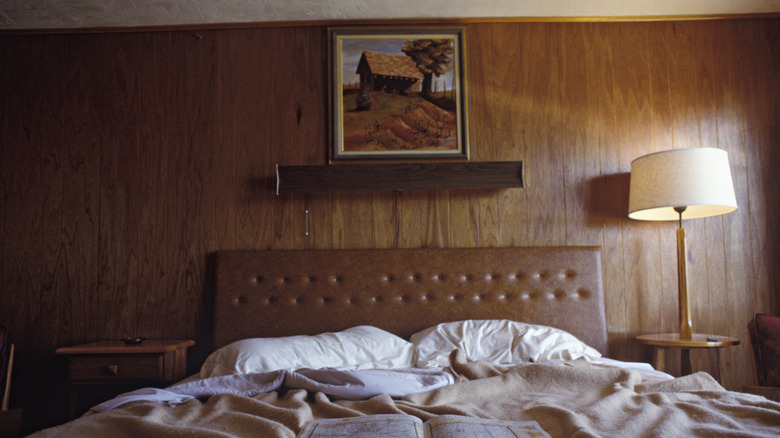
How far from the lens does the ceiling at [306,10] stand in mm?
2752

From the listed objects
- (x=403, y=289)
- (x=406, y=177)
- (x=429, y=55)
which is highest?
(x=429, y=55)

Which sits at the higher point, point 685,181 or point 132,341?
point 685,181

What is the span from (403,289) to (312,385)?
1111 millimetres

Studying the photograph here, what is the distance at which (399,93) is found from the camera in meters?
2.91

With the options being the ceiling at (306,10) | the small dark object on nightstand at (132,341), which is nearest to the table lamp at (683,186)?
the ceiling at (306,10)

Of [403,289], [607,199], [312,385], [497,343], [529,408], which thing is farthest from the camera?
[607,199]

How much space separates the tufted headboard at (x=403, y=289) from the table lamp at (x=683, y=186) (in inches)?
14.3

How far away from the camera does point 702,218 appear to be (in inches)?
113

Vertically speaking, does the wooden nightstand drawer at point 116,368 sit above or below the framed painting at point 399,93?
below

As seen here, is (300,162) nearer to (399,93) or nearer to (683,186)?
(399,93)

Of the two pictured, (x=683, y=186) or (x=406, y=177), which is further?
(x=406, y=177)

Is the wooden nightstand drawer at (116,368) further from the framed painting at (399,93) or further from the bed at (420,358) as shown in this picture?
the framed painting at (399,93)

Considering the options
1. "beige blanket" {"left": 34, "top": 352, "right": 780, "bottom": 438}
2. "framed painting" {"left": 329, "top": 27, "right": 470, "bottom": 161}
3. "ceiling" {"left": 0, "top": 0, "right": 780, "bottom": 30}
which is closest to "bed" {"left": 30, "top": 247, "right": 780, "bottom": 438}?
"beige blanket" {"left": 34, "top": 352, "right": 780, "bottom": 438}

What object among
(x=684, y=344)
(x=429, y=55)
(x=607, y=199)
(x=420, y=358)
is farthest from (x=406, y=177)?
(x=684, y=344)
